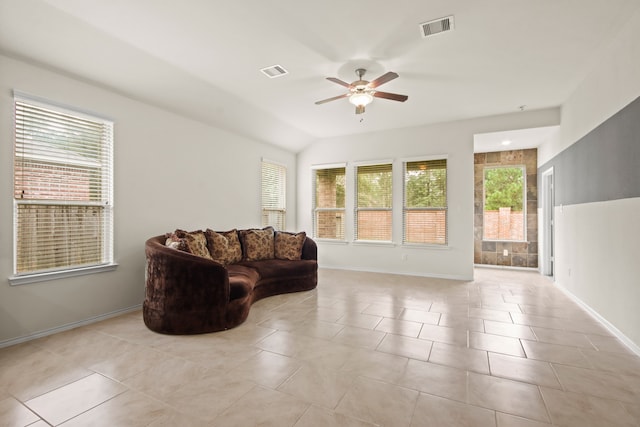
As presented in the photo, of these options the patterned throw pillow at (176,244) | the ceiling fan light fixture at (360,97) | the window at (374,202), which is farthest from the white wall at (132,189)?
the ceiling fan light fixture at (360,97)

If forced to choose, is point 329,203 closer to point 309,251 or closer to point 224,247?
point 309,251

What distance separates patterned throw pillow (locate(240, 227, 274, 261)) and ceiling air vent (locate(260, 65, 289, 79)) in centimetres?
251

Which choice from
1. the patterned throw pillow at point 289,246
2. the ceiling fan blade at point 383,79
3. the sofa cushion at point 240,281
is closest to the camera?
the ceiling fan blade at point 383,79

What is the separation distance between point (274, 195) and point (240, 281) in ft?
11.3

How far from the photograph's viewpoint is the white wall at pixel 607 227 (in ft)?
9.36

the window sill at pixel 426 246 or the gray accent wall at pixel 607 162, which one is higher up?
the gray accent wall at pixel 607 162

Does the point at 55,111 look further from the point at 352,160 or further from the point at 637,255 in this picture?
the point at 637,255

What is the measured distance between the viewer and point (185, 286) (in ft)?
10.3

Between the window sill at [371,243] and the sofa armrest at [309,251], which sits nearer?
the sofa armrest at [309,251]

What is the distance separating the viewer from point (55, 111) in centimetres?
322

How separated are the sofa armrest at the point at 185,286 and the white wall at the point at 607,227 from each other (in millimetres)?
3918

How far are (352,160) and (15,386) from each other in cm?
594

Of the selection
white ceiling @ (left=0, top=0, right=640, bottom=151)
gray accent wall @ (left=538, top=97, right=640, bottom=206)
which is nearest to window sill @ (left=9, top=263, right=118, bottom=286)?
white ceiling @ (left=0, top=0, right=640, bottom=151)

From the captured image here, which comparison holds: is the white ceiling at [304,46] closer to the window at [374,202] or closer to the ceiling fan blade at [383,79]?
the ceiling fan blade at [383,79]
